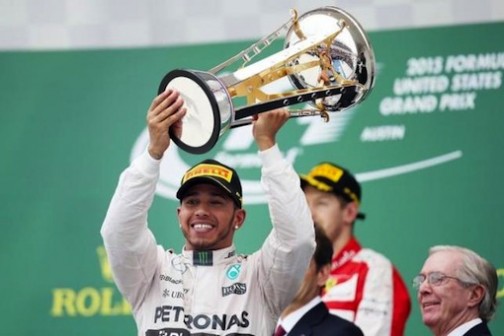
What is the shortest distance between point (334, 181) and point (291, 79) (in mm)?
1313

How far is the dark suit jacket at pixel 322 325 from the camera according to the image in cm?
372

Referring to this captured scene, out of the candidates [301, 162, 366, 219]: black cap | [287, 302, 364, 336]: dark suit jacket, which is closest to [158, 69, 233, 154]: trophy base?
[287, 302, 364, 336]: dark suit jacket

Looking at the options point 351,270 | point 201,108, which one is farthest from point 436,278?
point 201,108

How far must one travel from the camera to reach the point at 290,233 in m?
3.15

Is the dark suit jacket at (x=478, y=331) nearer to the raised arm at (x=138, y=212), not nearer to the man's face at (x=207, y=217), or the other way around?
the man's face at (x=207, y=217)

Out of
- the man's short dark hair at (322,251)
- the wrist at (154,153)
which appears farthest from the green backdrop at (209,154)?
the wrist at (154,153)

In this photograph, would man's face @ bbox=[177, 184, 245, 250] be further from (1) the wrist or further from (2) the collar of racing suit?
(2) the collar of racing suit

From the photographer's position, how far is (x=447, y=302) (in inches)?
142

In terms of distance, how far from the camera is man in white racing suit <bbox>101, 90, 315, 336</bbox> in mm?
3131

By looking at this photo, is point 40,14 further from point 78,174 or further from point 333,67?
point 333,67

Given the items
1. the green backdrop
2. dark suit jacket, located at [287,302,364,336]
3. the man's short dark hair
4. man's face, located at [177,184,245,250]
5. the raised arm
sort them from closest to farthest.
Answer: the raised arm → man's face, located at [177,184,245,250] → dark suit jacket, located at [287,302,364,336] → the man's short dark hair → the green backdrop

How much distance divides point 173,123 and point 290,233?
1.30ft

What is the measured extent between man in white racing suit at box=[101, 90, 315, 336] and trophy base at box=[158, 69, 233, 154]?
0.11 ft

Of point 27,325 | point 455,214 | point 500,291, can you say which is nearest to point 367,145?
point 455,214
